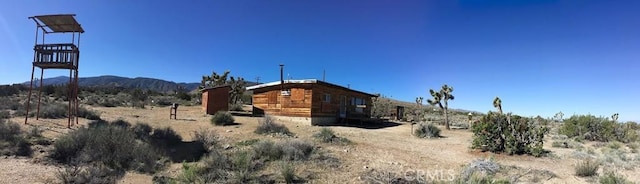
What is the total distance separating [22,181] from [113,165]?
5.48ft

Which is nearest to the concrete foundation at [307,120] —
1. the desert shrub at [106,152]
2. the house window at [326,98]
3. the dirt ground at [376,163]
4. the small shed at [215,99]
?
the house window at [326,98]

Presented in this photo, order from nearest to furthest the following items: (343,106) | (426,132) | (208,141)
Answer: (208,141) → (426,132) → (343,106)

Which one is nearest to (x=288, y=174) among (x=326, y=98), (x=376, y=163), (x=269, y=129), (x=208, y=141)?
(x=376, y=163)

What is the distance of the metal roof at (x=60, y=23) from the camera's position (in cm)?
1130

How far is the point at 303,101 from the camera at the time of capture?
63.5 feet

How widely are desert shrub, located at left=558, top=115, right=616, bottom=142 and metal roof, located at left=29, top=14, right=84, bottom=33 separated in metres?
22.5

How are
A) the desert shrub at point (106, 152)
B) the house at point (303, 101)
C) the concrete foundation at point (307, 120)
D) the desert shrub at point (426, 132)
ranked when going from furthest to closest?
the house at point (303, 101) → the concrete foundation at point (307, 120) → the desert shrub at point (426, 132) → the desert shrub at point (106, 152)

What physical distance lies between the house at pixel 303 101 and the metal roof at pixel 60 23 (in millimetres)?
10276

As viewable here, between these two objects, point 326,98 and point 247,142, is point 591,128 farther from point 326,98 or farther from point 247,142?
point 247,142

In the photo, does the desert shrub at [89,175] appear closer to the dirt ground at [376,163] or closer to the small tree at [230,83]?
the dirt ground at [376,163]

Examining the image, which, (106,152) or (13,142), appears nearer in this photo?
(106,152)

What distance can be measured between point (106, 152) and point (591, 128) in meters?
21.9

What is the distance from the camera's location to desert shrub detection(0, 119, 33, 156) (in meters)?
7.66

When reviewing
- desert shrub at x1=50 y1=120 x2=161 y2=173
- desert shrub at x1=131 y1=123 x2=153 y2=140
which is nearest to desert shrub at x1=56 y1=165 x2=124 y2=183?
desert shrub at x1=50 y1=120 x2=161 y2=173
